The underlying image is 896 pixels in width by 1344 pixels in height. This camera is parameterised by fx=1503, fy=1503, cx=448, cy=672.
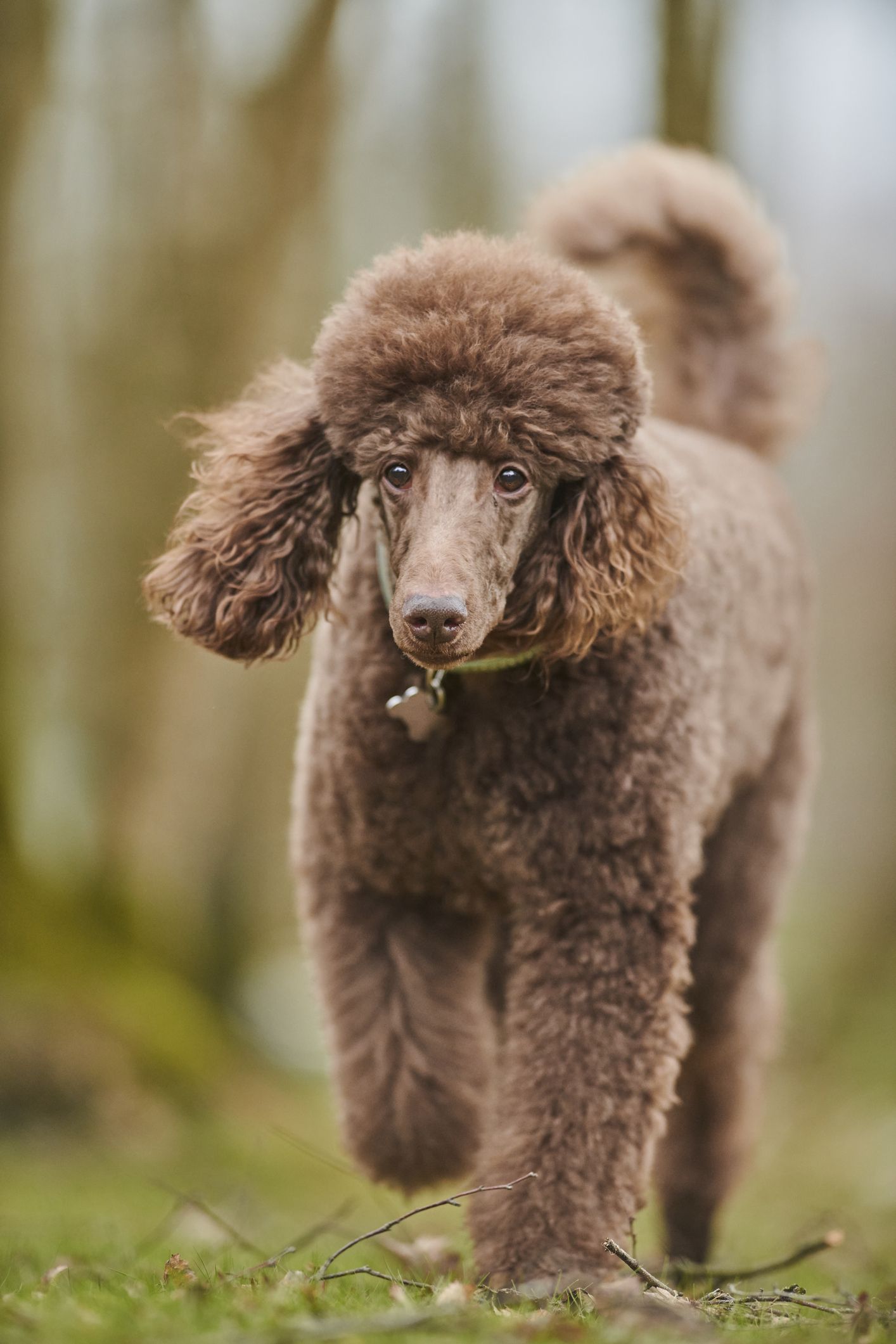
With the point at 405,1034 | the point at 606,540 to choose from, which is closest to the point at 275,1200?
the point at 405,1034

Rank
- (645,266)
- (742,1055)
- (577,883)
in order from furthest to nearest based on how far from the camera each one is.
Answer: (645,266) < (742,1055) < (577,883)

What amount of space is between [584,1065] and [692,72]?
23.0 ft

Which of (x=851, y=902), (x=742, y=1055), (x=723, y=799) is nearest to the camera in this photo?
(x=723, y=799)

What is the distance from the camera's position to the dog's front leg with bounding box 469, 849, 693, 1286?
3496 millimetres

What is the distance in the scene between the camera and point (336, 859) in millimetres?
4059

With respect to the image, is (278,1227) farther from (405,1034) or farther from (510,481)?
(510,481)

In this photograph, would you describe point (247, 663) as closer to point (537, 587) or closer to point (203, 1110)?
point (537, 587)

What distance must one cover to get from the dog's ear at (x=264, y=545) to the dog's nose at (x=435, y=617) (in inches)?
25.5

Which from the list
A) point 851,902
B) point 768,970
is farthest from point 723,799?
point 851,902

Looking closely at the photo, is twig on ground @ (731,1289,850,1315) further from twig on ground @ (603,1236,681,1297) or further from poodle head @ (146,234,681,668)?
poodle head @ (146,234,681,668)

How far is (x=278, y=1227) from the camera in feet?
18.6

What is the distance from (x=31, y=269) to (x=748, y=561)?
16.4 ft

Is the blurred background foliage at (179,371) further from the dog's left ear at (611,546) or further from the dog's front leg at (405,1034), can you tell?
the dog's left ear at (611,546)

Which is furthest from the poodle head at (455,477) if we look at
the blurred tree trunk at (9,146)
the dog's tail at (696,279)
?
the blurred tree trunk at (9,146)
